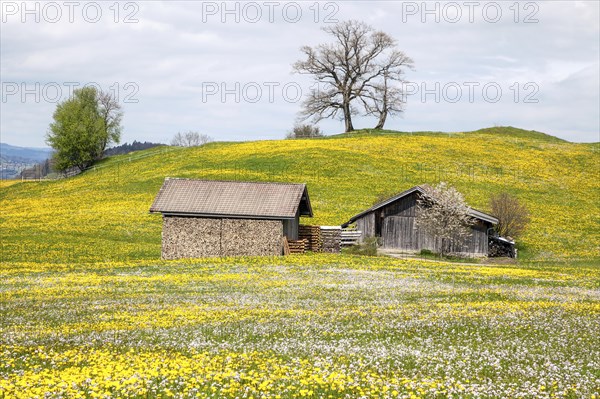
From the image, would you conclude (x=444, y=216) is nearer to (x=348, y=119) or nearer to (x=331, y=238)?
(x=331, y=238)

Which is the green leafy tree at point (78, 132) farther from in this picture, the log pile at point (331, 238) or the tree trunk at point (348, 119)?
the log pile at point (331, 238)

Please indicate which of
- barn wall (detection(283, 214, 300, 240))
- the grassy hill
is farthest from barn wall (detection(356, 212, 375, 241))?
barn wall (detection(283, 214, 300, 240))

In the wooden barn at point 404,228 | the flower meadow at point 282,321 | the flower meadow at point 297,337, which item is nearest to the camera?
the flower meadow at point 297,337

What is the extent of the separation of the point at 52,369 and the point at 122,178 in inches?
3429

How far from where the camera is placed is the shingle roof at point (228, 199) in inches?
2062

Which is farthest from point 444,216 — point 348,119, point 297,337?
point 348,119

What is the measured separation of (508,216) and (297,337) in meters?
50.2

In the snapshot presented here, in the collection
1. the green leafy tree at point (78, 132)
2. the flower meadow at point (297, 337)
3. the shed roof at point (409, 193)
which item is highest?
the green leafy tree at point (78, 132)

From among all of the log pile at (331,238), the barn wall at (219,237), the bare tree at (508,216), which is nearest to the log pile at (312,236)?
the log pile at (331,238)

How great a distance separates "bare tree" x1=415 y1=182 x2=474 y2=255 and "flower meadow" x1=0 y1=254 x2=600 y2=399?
2035cm

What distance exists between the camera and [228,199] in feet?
177

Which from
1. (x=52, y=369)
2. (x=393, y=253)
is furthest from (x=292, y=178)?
(x=52, y=369)

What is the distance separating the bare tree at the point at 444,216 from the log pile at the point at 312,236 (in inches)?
384

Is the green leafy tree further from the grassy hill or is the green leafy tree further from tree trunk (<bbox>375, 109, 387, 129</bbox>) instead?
tree trunk (<bbox>375, 109, 387, 129</bbox>)
